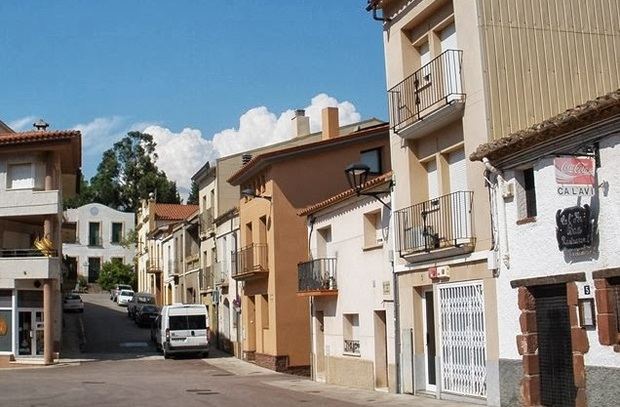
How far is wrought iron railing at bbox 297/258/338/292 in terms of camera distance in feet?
79.7

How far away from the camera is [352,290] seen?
75.5ft

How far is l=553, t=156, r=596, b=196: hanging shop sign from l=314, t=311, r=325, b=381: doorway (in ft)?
46.2

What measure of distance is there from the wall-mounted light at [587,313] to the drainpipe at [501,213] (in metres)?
2.21

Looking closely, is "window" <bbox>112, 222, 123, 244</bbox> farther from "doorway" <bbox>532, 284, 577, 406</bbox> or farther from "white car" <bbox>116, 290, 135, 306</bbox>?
"doorway" <bbox>532, 284, 577, 406</bbox>

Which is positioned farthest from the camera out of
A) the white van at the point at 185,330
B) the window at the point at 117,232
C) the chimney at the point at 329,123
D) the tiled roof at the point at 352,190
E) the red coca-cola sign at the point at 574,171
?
the window at the point at 117,232

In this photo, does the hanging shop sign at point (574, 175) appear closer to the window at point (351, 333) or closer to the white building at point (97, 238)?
the window at point (351, 333)

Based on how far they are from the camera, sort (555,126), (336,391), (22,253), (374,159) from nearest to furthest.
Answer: (555,126)
(336,391)
(374,159)
(22,253)

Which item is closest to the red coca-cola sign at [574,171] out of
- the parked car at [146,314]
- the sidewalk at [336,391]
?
the sidewalk at [336,391]

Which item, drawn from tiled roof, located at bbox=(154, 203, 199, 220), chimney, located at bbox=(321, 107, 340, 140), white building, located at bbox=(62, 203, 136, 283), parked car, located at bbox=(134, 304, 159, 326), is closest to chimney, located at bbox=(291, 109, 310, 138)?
chimney, located at bbox=(321, 107, 340, 140)

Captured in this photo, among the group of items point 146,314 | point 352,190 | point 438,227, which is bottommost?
point 146,314

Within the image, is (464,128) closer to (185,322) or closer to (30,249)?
(185,322)

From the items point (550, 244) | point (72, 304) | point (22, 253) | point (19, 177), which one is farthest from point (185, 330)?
point (550, 244)

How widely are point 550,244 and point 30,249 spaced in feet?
86.2

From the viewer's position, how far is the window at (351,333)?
75.5 feet
